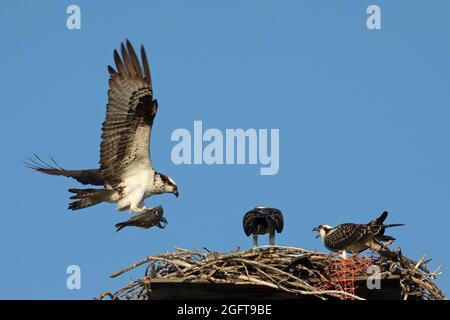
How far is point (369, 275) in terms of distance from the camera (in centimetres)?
1259

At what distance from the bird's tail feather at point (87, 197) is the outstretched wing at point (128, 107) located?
1.89 ft

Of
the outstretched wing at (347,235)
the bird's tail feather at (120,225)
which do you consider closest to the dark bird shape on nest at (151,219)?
the bird's tail feather at (120,225)

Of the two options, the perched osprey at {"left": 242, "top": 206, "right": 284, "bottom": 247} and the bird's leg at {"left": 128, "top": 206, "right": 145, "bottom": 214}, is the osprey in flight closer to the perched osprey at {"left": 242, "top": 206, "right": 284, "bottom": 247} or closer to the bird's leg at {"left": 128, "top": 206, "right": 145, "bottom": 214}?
the bird's leg at {"left": 128, "top": 206, "right": 145, "bottom": 214}

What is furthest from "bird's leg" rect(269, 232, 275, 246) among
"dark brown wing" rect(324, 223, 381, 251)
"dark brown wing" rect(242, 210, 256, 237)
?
"dark brown wing" rect(324, 223, 381, 251)

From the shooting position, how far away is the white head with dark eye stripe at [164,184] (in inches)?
616

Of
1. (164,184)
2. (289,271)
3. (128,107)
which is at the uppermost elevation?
(128,107)

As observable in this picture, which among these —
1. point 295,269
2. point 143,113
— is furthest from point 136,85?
point 295,269

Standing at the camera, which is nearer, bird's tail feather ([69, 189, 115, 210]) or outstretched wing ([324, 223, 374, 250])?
outstretched wing ([324, 223, 374, 250])

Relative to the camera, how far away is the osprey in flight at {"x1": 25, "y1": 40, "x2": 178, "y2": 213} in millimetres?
15266

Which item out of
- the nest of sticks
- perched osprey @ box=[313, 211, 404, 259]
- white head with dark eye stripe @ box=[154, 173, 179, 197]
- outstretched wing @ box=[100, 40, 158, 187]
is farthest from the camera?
white head with dark eye stripe @ box=[154, 173, 179, 197]

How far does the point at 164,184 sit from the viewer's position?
15.7m

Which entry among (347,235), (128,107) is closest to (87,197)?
(128,107)

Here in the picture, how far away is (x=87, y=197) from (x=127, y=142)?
93 cm

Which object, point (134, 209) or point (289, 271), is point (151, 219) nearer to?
point (134, 209)
